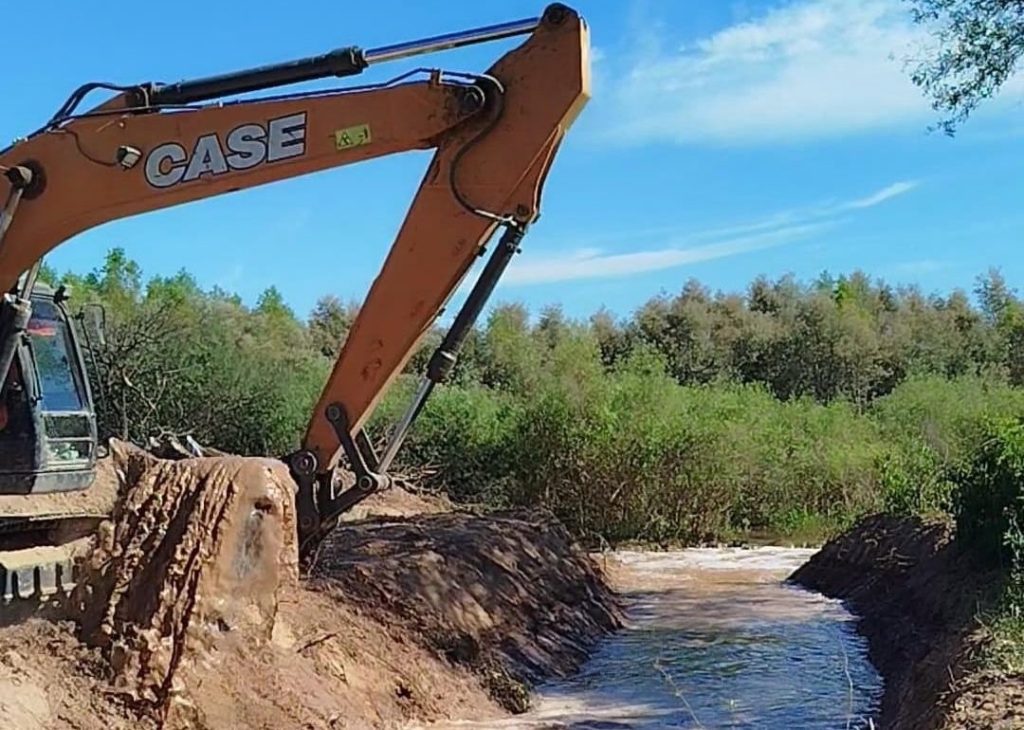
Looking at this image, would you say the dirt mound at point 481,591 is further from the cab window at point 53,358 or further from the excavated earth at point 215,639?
the cab window at point 53,358

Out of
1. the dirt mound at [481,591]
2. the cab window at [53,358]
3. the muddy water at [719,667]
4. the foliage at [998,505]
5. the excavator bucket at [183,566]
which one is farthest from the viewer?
the dirt mound at [481,591]

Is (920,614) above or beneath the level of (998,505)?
beneath

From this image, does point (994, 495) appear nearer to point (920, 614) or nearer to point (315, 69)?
point (920, 614)

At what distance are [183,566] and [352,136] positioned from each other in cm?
272

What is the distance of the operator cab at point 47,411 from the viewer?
7547 mm

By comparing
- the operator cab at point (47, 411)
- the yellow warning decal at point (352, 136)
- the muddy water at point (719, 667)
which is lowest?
the muddy water at point (719, 667)

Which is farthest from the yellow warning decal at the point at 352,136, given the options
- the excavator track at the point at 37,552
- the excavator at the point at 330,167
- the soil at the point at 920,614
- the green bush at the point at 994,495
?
the green bush at the point at 994,495

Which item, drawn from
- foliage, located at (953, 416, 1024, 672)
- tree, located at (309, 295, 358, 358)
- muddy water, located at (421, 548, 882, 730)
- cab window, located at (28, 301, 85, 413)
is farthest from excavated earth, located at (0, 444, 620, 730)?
tree, located at (309, 295, 358, 358)

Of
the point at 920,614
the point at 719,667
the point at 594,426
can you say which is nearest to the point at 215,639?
the point at 719,667

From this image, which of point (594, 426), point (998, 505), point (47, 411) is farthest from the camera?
point (594, 426)

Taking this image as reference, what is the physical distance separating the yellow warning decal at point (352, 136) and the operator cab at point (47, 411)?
2.25 meters

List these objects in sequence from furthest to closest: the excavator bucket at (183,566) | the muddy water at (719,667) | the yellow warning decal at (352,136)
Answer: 1. the muddy water at (719,667)
2. the yellow warning decal at (352,136)
3. the excavator bucket at (183,566)

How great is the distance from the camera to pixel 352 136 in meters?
7.49

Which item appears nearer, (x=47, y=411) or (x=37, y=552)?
(x=37, y=552)
